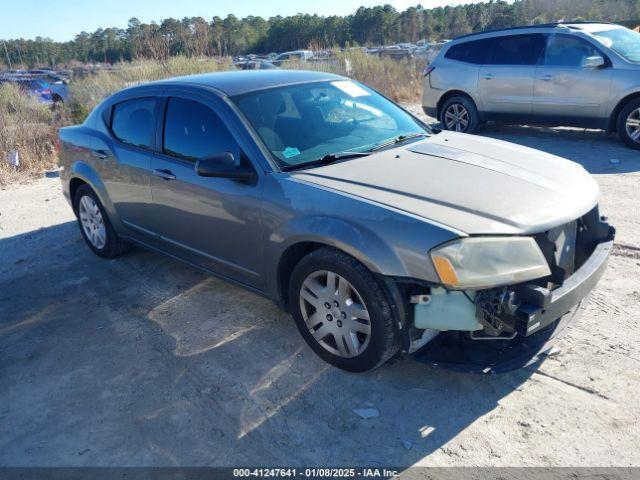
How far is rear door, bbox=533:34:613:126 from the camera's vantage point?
8188 millimetres

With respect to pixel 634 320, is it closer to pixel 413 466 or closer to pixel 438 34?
pixel 413 466

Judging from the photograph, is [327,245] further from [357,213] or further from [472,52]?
[472,52]

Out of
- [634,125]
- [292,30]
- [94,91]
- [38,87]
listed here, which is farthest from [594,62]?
[292,30]

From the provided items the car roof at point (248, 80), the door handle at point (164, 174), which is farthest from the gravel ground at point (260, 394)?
the car roof at point (248, 80)

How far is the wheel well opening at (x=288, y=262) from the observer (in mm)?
3426

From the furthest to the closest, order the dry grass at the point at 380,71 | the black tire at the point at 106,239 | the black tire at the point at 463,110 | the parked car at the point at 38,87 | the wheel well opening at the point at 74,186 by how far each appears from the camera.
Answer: the parked car at the point at 38,87, the dry grass at the point at 380,71, the black tire at the point at 463,110, the wheel well opening at the point at 74,186, the black tire at the point at 106,239

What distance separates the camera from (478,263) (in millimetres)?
2760

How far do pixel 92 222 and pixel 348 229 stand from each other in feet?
11.5

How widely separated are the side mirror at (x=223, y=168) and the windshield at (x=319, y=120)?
0.23 m

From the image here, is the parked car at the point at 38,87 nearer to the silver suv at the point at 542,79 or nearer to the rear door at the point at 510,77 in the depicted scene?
the silver suv at the point at 542,79

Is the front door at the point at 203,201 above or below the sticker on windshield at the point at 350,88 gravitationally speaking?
below

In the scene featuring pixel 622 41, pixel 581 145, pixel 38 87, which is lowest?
pixel 581 145

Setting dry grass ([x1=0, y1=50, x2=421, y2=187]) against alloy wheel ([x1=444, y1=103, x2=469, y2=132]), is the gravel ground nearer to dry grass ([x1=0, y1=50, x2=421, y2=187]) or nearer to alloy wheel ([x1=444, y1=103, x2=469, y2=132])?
alloy wheel ([x1=444, y1=103, x2=469, y2=132])

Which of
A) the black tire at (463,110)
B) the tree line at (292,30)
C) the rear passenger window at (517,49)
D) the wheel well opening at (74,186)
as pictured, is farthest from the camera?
the tree line at (292,30)
